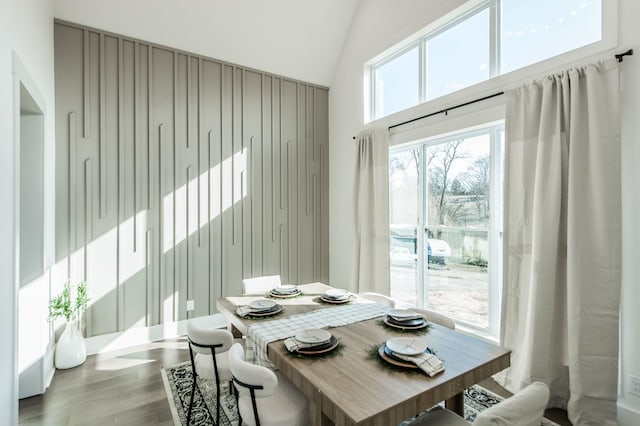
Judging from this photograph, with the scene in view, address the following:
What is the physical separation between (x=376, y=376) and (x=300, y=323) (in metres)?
0.71

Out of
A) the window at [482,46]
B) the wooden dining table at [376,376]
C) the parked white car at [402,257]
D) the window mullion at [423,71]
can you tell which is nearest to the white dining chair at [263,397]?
the wooden dining table at [376,376]

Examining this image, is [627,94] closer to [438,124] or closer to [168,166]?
[438,124]

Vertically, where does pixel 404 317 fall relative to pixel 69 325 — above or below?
above

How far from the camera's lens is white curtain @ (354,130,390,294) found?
3861 millimetres

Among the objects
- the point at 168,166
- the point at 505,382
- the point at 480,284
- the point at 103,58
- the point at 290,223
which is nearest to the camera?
the point at 505,382

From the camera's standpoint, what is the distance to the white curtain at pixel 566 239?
204 cm

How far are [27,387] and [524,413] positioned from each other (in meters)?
3.34

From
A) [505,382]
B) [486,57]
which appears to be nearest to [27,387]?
[505,382]

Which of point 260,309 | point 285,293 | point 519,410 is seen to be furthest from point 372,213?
point 519,410

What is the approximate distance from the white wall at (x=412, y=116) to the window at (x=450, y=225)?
0.34 metres

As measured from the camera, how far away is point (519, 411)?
105 cm

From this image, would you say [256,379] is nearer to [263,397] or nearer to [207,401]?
[263,397]

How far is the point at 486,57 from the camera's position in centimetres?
292

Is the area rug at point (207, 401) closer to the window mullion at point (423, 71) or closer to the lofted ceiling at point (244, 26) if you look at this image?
the window mullion at point (423, 71)
